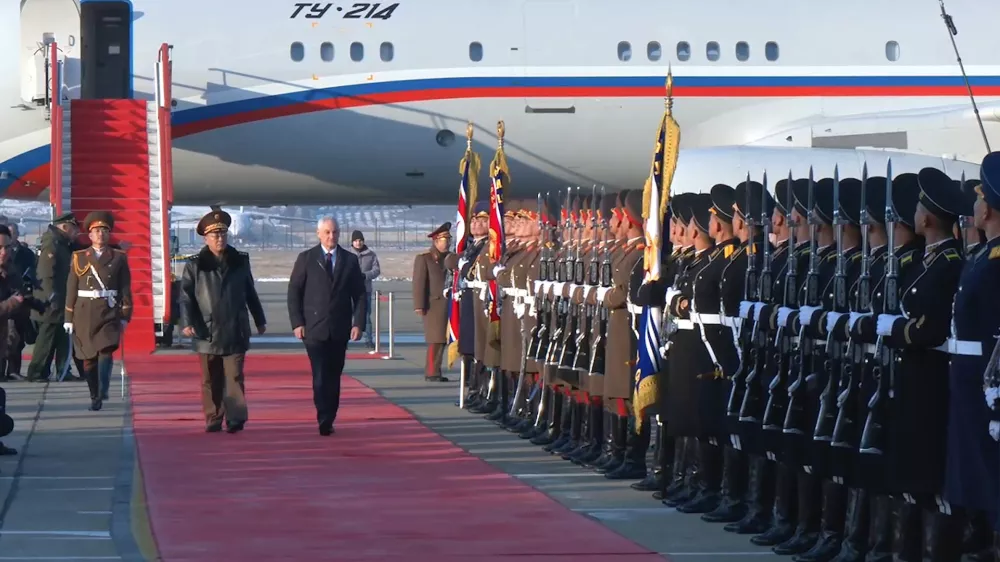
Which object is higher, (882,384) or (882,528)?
(882,384)

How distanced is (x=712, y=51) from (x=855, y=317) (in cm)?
1415

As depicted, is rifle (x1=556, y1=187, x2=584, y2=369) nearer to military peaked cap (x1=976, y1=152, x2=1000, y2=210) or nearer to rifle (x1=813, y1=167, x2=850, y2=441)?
rifle (x1=813, y1=167, x2=850, y2=441)

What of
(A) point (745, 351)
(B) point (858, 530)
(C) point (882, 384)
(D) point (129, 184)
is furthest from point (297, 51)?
(C) point (882, 384)

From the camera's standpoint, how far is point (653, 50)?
21062 mm

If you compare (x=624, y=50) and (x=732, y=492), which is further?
(x=624, y=50)

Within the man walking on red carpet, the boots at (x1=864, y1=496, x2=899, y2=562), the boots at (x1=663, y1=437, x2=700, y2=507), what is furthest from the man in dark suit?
the boots at (x1=864, y1=496, x2=899, y2=562)

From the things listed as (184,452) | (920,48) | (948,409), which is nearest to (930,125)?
(920,48)

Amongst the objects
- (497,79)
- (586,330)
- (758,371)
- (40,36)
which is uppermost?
(40,36)

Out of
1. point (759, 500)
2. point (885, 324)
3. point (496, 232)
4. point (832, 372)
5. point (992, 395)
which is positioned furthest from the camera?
point (496, 232)

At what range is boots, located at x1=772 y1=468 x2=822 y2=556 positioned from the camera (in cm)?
805

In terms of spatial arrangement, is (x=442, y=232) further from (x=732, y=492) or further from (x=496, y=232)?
(x=732, y=492)

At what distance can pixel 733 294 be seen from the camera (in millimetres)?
8820

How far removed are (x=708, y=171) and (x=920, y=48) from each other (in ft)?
14.5

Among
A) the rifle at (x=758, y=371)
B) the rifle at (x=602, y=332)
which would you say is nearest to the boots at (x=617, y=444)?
the rifle at (x=602, y=332)
